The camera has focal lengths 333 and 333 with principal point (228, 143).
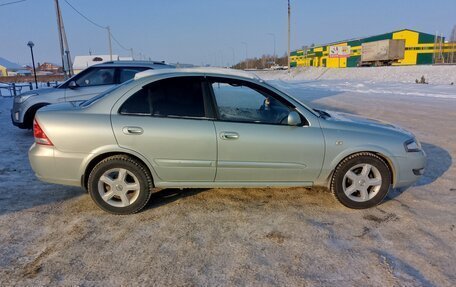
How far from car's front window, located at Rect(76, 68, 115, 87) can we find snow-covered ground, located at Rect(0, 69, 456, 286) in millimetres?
3781

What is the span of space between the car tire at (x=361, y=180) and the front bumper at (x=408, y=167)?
123 mm

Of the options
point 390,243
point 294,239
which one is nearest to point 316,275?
point 294,239

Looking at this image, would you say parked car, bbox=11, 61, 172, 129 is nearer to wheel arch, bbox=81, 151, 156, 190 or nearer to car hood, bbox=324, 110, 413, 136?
wheel arch, bbox=81, 151, 156, 190

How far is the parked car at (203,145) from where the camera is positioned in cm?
370

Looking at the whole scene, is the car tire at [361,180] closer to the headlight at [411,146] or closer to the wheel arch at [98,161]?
the headlight at [411,146]

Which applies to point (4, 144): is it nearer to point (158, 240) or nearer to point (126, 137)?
point (126, 137)

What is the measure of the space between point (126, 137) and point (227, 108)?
119 cm

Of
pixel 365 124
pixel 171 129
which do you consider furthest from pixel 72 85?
pixel 365 124

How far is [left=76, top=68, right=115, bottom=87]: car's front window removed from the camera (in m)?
8.12

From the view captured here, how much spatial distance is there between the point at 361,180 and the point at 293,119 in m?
1.12

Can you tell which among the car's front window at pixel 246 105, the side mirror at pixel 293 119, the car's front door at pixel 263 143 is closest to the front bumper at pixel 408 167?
the car's front door at pixel 263 143

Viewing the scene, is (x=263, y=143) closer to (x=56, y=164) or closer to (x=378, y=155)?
(x=378, y=155)

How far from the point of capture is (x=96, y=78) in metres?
8.14

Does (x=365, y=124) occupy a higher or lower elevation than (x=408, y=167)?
higher
